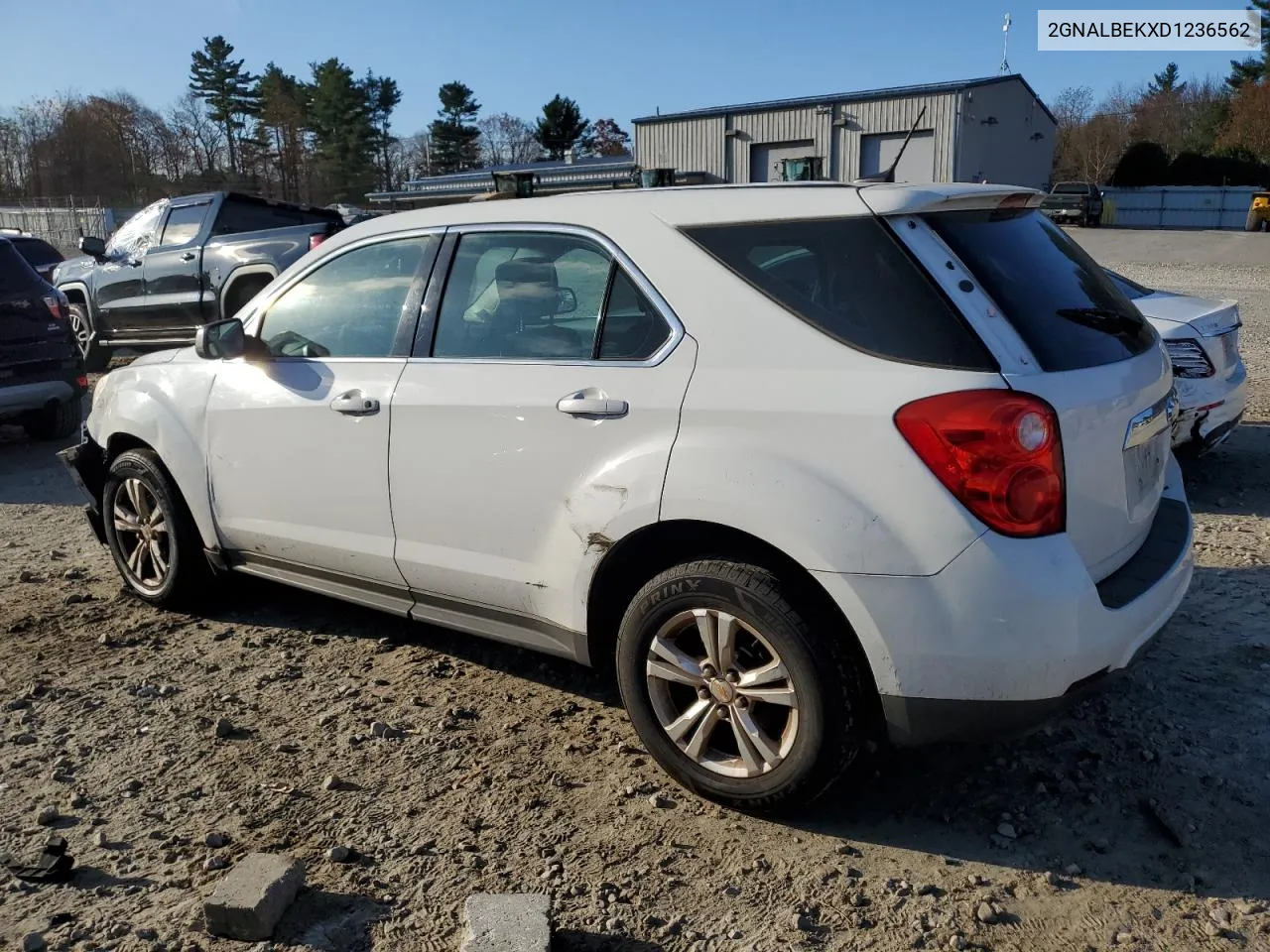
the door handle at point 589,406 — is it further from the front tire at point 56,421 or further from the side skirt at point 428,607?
the front tire at point 56,421

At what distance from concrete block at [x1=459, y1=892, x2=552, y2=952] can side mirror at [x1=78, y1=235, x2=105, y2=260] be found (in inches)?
450

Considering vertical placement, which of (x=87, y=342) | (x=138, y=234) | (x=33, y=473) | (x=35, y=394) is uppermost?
(x=138, y=234)

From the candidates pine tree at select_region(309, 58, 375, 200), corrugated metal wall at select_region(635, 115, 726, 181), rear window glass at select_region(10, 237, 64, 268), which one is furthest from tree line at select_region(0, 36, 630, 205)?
rear window glass at select_region(10, 237, 64, 268)

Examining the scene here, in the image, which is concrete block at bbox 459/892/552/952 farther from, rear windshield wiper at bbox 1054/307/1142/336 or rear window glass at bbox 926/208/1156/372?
rear windshield wiper at bbox 1054/307/1142/336

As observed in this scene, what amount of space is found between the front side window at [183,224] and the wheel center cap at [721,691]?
1047 centimetres

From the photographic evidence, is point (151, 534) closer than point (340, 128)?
Yes

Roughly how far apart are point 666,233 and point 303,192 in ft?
239

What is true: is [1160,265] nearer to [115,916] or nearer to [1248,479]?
[1248,479]

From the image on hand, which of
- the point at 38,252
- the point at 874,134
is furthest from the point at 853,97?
the point at 38,252

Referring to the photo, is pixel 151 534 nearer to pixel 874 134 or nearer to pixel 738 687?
pixel 738 687

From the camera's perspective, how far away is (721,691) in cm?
305

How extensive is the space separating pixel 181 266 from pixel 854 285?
10.5 meters

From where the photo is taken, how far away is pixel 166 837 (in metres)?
3.07

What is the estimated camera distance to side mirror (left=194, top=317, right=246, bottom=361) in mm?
4199
